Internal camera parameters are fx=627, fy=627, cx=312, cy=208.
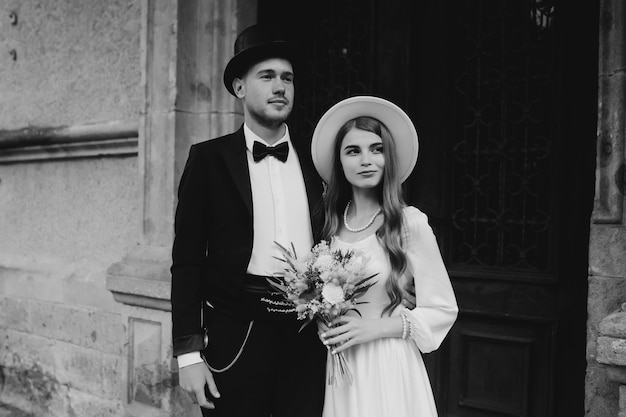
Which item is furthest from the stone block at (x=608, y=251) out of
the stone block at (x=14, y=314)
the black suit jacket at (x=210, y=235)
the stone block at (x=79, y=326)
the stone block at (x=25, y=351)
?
the stone block at (x=14, y=314)

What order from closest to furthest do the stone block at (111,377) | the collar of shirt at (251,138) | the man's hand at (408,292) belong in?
1. the man's hand at (408,292)
2. the collar of shirt at (251,138)
3. the stone block at (111,377)

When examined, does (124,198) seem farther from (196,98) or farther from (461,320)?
(461,320)

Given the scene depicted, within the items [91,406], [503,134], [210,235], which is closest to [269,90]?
[210,235]

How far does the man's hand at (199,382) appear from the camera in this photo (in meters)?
2.47

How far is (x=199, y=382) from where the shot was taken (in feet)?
8.13

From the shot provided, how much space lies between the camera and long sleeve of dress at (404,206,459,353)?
234cm

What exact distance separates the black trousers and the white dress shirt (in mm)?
134

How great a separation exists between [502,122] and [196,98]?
5.92 ft

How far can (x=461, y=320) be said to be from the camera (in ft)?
11.6

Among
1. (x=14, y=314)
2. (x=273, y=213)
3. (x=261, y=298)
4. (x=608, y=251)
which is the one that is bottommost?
(x=14, y=314)

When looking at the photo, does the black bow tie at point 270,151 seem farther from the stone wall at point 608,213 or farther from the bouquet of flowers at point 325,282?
the stone wall at point 608,213

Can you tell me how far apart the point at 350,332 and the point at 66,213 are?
3.31m

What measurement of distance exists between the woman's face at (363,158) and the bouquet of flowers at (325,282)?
1.04ft

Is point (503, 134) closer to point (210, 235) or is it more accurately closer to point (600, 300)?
point (600, 300)
